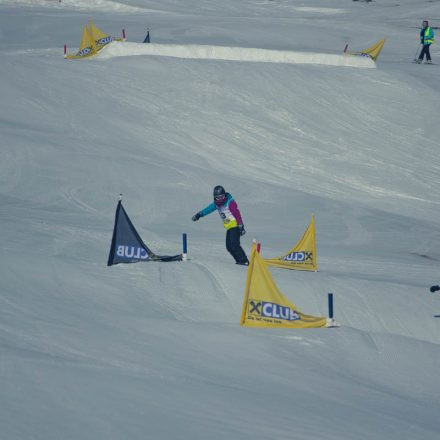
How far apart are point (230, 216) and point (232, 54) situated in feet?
44.6

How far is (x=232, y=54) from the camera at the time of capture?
25.1 m

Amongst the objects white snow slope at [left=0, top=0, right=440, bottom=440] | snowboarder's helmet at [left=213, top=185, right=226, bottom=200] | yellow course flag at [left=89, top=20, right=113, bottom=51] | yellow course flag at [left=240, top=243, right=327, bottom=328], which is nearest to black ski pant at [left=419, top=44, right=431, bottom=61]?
white snow slope at [left=0, top=0, right=440, bottom=440]

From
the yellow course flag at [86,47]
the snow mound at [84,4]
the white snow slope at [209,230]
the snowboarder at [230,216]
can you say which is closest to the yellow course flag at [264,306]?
the white snow slope at [209,230]

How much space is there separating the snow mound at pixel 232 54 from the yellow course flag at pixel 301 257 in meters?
12.3

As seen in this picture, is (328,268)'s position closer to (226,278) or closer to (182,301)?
(226,278)

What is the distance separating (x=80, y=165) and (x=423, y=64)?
13973mm

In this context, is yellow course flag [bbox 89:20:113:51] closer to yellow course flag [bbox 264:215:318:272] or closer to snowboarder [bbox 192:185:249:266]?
yellow course flag [bbox 264:215:318:272]

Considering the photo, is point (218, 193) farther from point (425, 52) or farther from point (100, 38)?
point (425, 52)

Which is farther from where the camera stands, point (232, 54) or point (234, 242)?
point (232, 54)

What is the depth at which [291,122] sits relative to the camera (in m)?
21.8

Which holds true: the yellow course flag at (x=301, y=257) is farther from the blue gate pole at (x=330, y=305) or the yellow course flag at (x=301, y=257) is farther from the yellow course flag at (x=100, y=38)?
the yellow course flag at (x=100, y=38)

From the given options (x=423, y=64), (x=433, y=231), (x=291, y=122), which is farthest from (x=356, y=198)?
(x=423, y=64)

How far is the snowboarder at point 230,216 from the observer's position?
39.5ft

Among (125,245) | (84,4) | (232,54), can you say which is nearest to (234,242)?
(125,245)
